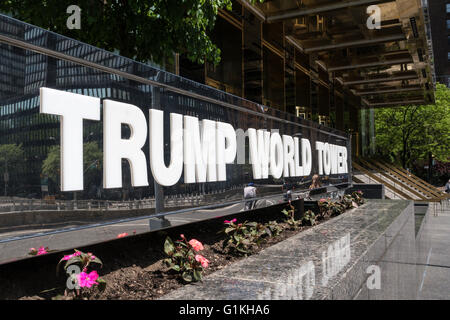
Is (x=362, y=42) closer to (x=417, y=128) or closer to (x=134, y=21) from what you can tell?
(x=134, y=21)

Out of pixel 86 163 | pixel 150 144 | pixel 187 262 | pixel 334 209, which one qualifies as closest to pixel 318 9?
pixel 334 209

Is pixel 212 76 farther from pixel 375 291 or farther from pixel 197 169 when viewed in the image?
pixel 375 291

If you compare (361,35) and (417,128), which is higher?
(361,35)

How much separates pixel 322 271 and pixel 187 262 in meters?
1.02

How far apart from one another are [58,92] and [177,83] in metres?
1.26

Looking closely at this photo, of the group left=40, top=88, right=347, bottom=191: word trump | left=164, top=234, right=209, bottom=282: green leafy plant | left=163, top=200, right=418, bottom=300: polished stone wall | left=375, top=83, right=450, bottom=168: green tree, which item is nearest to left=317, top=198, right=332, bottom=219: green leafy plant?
left=163, top=200, right=418, bottom=300: polished stone wall

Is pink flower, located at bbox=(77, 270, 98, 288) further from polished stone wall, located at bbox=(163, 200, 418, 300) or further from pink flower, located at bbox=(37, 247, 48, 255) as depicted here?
polished stone wall, located at bbox=(163, 200, 418, 300)

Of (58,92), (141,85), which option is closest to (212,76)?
(141,85)

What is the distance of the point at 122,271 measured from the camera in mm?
2871

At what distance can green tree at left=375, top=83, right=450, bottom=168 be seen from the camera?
33156mm

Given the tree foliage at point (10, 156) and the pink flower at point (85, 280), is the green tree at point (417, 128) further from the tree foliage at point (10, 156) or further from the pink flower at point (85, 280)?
the tree foliage at point (10, 156)

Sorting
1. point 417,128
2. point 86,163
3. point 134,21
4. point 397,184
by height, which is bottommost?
point 397,184

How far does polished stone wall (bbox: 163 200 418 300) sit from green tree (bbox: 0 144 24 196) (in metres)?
1.13

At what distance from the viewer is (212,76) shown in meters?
10.5
